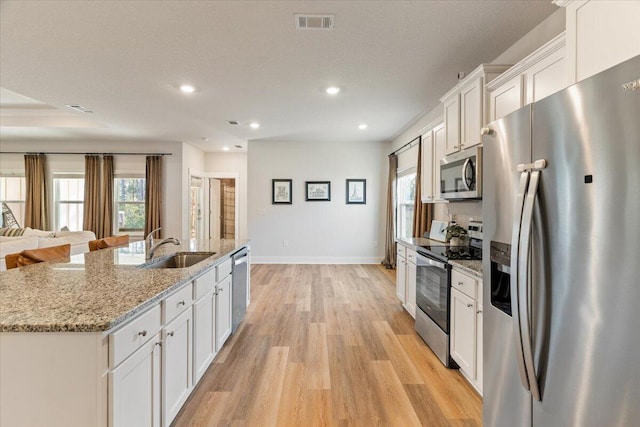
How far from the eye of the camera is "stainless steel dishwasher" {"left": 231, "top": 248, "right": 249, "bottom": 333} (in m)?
2.94

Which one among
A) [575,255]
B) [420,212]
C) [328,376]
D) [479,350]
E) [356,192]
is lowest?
[328,376]

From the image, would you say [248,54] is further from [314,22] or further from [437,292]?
[437,292]

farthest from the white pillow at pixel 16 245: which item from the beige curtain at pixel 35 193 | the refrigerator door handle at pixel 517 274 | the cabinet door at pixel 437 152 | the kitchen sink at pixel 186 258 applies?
the cabinet door at pixel 437 152

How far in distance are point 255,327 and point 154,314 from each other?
1.94 m

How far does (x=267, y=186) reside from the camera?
673cm

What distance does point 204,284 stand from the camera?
84.7 inches

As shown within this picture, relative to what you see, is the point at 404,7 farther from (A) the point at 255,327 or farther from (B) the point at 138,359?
(A) the point at 255,327

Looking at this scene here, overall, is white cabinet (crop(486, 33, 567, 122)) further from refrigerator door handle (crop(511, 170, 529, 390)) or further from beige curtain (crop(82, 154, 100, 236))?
beige curtain (crop(82, 154, 100, 236))

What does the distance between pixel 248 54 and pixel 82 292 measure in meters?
2.28

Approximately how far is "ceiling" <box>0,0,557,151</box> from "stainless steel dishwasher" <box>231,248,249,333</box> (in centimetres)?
189

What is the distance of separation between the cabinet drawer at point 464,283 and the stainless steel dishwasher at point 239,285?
192 cm

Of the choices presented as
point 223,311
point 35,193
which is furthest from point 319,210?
point 35,193

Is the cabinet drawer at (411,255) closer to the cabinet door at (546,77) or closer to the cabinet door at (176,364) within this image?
the cabinet door at (546,77)

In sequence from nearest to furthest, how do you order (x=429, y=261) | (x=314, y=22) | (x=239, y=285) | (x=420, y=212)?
1. (x=314, y=22)
2. (x=429, y=261)
3. (x=239, y=285)
4. (x=420, y=212)
